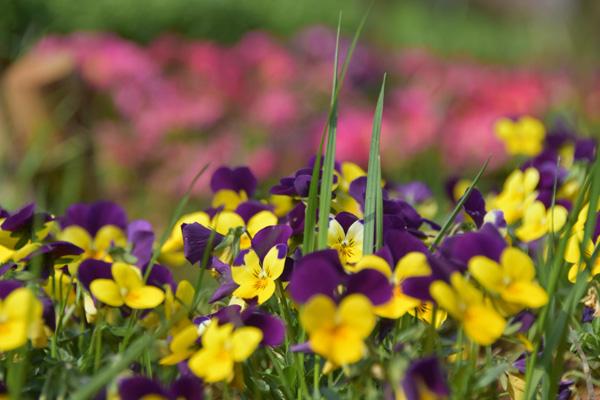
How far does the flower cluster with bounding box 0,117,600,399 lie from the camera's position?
0.92m

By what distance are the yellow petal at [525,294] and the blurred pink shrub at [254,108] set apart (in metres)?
3.24

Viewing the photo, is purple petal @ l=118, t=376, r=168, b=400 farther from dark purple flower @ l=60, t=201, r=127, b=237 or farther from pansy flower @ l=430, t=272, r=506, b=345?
dark purple flower @ l=60, t=201, r=127, b=237

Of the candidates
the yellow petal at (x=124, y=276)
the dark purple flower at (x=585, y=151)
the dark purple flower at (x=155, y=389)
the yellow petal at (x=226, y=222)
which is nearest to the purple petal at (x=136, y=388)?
the dark purple flower at (x=155, y=389)

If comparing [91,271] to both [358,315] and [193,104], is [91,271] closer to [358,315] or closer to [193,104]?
[358,315]

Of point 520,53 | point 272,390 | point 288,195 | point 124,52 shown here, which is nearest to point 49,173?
point 124,52

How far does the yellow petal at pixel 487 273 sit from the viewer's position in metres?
0.94

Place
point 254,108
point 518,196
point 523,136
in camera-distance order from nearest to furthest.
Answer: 1. point 518,196
2. point 523,136
3. point 254,108

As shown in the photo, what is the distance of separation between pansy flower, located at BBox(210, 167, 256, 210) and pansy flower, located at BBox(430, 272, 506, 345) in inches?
23.6

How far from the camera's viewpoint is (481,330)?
2.99 ft

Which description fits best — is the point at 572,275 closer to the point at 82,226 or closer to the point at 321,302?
the point at 321,302

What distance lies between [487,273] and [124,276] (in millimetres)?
446

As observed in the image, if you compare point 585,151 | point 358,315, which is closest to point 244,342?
point 358,315

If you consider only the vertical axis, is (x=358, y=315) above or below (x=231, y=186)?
above

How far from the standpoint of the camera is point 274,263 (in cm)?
111
